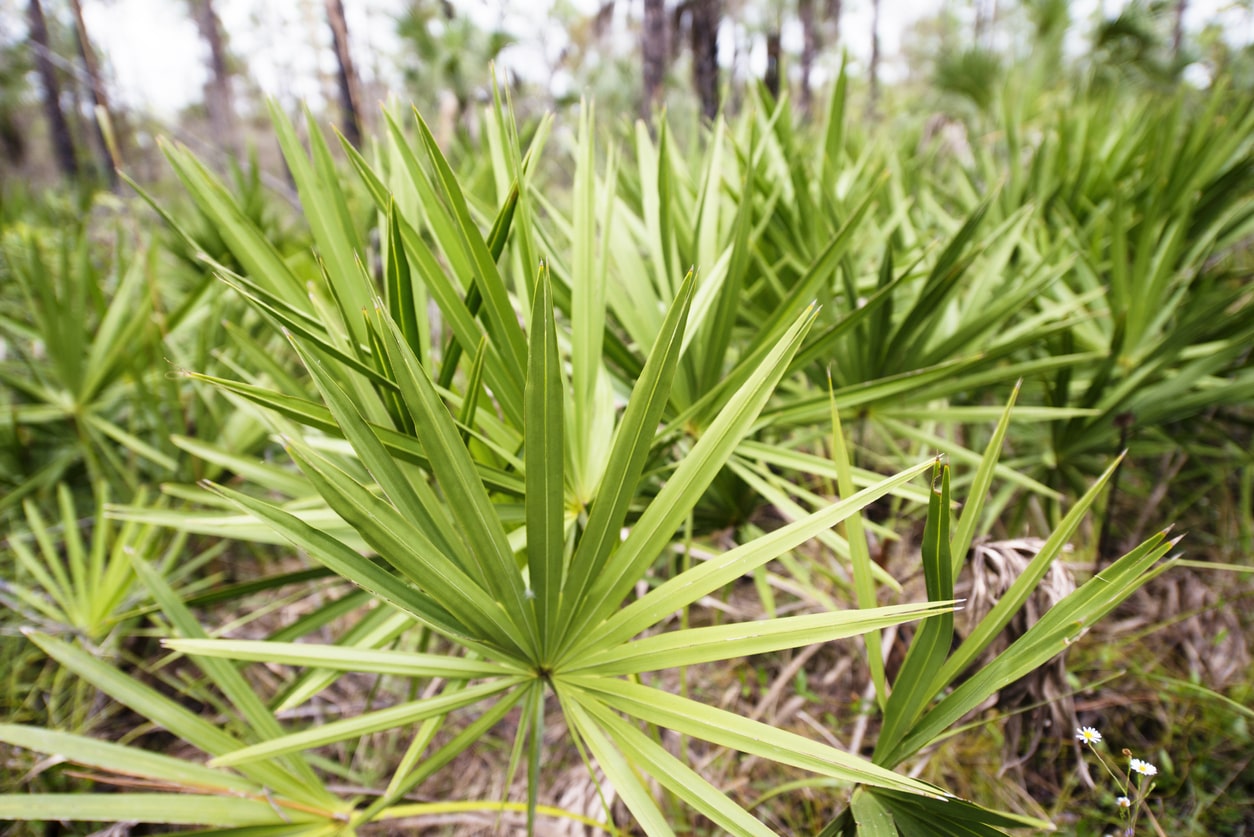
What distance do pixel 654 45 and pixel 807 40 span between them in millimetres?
4475

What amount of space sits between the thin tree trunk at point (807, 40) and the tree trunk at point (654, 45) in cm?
352

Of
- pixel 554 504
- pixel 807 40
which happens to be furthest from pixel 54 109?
pixel 554 504

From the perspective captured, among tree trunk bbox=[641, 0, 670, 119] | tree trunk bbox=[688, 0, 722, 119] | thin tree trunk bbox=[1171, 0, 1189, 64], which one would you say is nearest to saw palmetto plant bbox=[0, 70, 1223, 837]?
tree trunk bbox=[688, 0, 722, 119]

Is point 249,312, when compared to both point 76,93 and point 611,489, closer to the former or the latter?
point 611,489

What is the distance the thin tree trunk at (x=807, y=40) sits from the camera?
727 cm

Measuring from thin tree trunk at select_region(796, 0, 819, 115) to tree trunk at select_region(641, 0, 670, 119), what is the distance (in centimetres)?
352

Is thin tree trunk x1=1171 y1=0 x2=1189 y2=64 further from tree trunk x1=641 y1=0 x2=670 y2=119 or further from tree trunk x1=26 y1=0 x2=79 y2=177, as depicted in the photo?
tree trunk x1=26 y1=0 x2=79 y2=177

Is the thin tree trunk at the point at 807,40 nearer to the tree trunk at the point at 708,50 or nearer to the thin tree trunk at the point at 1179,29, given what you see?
the thin tree trunk at the point at 1179,29

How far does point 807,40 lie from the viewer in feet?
25.5

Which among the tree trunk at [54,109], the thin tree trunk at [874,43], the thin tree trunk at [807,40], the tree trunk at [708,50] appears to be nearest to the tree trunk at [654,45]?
the tree trunk at [708,50]

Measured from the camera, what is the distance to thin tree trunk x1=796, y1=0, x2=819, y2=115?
23.9ft

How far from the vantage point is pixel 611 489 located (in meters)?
0.62

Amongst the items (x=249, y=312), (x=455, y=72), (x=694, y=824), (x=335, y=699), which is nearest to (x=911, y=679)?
(x=694, y=824)

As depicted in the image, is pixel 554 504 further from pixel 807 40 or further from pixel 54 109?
pixel 54 109
